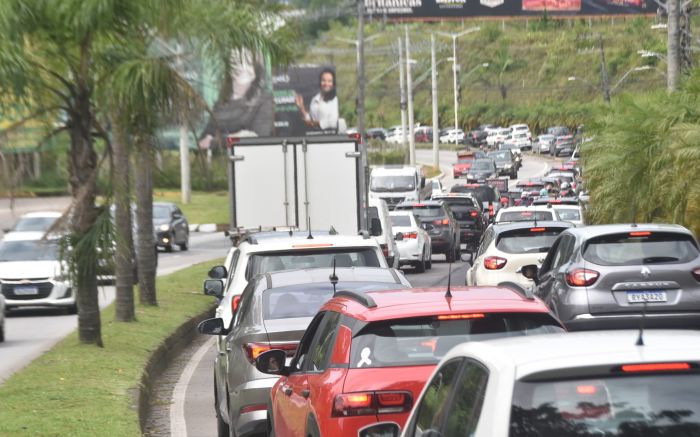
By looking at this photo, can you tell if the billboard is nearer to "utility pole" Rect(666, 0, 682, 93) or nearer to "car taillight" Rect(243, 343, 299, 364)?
"utility pole" Rect(666, 0, 682, 93)

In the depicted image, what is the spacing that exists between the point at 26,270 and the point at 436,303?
19908 mm

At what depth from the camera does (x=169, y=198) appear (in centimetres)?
7906

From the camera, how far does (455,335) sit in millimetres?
7723

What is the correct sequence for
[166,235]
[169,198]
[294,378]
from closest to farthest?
[294,378], [166,235], [169,198]

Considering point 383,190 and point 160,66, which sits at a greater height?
point 160,66

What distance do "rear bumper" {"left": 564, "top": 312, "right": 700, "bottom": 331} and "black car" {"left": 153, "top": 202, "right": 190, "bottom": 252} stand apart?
3218 centimetres

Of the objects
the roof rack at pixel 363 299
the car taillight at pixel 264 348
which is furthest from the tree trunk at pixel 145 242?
the roof rack at pixel 363 299

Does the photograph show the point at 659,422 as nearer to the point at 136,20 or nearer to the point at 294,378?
the point at 294,378

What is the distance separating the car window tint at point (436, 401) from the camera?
18.6ft

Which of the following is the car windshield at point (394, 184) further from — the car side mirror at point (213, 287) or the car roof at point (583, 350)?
the car roof at point (583, 350)

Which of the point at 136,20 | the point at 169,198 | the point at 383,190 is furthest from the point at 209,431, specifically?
the point at 169,198

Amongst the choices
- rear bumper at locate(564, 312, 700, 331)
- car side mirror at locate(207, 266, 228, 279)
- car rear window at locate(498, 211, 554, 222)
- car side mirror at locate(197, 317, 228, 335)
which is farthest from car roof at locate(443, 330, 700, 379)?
car rear window at locate(498, 211, 554, 222)

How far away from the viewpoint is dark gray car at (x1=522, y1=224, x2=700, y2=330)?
15281 mm

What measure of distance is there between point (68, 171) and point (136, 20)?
2033 millimetres
